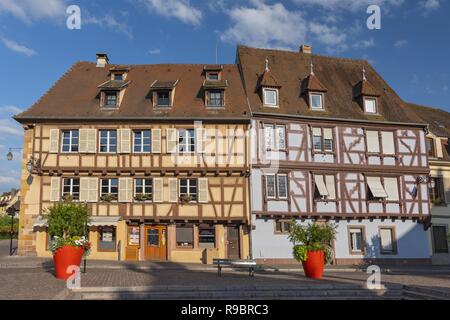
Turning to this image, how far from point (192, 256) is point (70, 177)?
744 centimetres

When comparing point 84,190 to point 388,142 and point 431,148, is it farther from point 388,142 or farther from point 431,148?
point 431,148

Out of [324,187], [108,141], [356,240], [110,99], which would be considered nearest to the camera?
[108,141]

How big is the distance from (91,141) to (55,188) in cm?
298

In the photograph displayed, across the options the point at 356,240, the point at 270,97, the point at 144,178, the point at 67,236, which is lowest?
the point at 356,240

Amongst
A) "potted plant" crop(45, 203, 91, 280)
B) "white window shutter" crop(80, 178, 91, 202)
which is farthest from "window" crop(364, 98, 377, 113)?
"potted plant" crop(45, 203, 91, 280)

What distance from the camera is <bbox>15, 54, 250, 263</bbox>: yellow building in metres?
23.4

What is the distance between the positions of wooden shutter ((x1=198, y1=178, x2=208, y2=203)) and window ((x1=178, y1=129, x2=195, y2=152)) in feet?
5.58

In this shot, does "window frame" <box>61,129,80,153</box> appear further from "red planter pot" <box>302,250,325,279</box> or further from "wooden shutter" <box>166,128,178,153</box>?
"red planter pot" <box>302,250,325,279</box>

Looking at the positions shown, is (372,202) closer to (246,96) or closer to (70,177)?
(246,96)

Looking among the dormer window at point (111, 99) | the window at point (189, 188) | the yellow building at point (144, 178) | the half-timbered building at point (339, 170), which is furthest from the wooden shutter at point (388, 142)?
the dormer window at point (111, 99)

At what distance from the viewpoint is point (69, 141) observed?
2389 cm

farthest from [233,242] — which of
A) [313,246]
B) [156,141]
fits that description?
[313,246]
